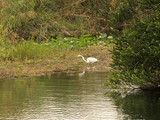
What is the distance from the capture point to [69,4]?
29.3 meters

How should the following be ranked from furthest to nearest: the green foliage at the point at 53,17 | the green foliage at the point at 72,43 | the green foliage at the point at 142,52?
the green foliage at the point at 53,17 → the green foliage at the point at 72,43 → the green foliage at the point at 142,52

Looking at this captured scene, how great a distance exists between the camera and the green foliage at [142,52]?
9133 mm

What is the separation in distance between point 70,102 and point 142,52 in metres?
2.00

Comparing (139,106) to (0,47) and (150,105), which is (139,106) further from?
(0,47)

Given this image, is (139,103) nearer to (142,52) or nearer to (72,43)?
(142,52)

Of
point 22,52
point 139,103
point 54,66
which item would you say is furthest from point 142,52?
point 22,52

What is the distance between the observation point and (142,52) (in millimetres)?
9203

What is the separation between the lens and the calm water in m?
7.63

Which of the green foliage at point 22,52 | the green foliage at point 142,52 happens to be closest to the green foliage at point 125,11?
the green foliage at point 142,52

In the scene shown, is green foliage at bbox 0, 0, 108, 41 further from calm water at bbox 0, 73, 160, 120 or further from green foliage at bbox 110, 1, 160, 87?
green foliage at bbox 110, 1, 160, 87

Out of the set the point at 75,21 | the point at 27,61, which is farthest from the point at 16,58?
the point at 75,21

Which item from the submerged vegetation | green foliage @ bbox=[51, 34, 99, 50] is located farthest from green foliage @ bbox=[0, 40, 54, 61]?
green foliage @ bbox=[51, 34, 99, 50]

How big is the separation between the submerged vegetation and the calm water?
0.57 metres

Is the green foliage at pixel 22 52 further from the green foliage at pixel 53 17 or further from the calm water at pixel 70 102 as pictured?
the calm water at pixel 70 102
